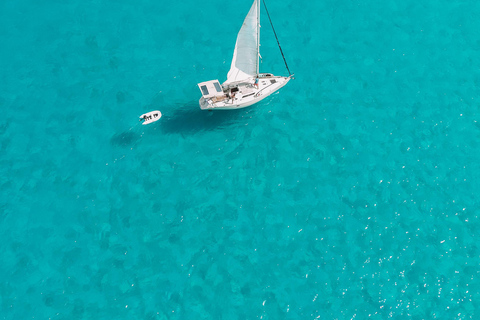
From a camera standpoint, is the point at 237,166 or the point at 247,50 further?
the point at 247,50

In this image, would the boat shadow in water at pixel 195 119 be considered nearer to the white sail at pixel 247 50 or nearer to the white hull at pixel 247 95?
the white hull at pixel 247 95

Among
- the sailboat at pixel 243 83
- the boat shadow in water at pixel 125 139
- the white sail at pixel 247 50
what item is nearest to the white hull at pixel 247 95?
the sailboat at pixel 243 83

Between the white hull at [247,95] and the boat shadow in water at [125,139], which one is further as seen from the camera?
the boat shadow in water at [125,139]

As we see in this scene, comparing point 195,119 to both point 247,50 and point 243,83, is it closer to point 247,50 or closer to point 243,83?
point 243,83

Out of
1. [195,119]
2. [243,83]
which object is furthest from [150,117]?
[243,83]

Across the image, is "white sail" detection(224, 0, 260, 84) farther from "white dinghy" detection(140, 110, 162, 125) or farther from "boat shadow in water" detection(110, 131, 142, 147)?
"boat shadow in water" detection(110, 131, 142, 147)

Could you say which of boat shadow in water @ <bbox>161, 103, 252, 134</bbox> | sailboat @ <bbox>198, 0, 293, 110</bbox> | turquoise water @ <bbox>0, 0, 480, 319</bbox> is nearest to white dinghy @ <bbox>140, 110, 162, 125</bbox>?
boat shadow in water @ <bbox>161, 103, 252, 134</bbox>

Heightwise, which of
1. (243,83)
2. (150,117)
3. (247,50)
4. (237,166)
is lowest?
(237,166)

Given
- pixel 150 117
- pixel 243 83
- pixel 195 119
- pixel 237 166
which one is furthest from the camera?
pixel 195 119
